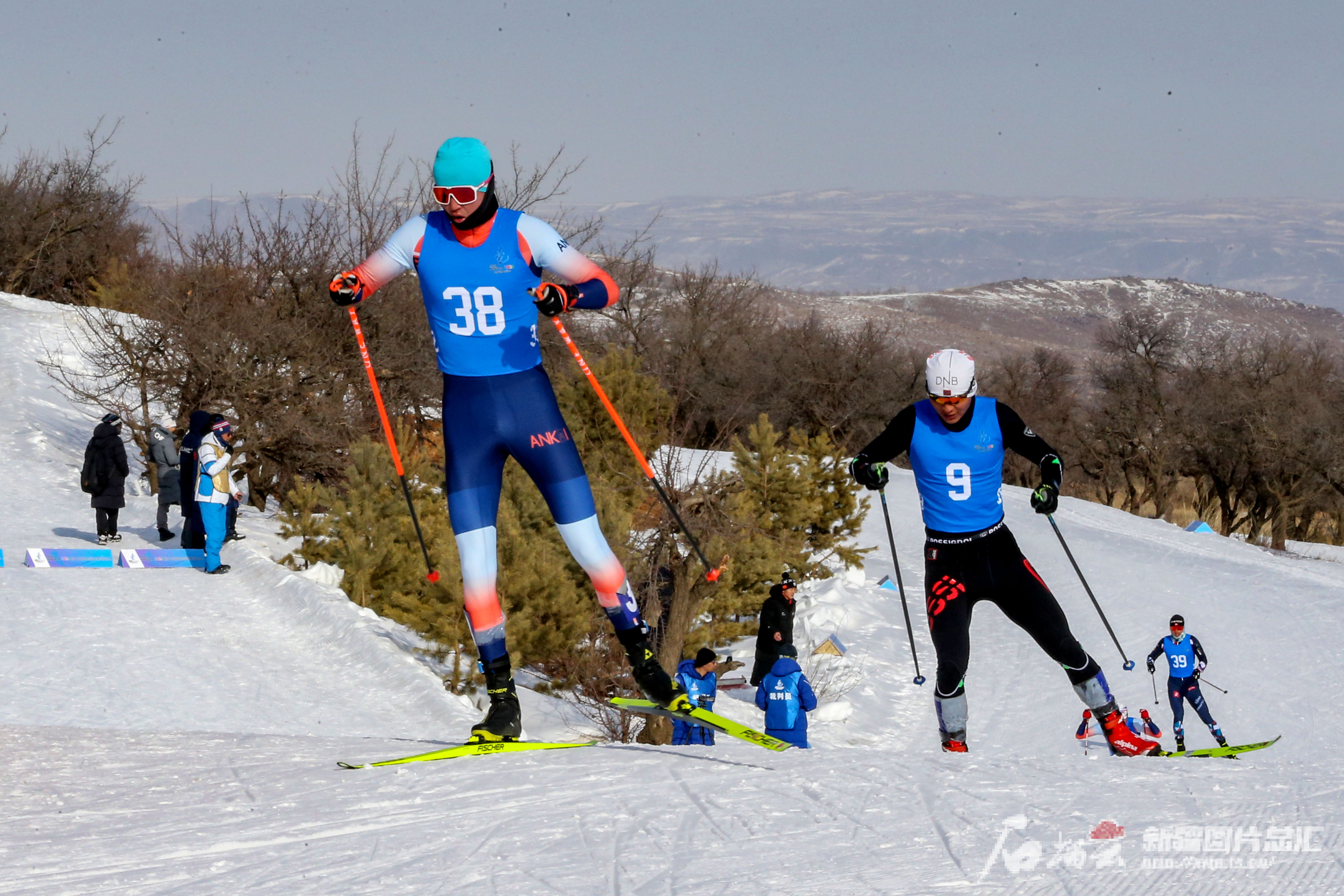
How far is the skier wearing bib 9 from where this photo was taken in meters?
12.6

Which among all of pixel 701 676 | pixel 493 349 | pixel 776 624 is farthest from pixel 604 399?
pixel 776 624

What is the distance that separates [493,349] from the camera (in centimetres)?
466

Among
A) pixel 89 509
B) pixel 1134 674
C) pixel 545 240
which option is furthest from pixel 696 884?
pixel 89 509

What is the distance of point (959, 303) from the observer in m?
183

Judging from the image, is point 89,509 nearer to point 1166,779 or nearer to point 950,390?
point 950,390

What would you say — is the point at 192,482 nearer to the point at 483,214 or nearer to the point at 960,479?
the point at 483,214

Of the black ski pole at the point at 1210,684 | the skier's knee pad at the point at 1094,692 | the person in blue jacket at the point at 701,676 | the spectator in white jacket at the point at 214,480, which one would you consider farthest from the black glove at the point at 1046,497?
the black ski pole at the point at 1210,684

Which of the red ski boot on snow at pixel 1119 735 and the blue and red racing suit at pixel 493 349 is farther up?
the blue and red racing suit at pixel 493 349

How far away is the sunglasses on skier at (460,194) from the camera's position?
455 cm

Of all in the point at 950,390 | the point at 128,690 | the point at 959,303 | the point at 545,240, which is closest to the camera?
the point at 545,240

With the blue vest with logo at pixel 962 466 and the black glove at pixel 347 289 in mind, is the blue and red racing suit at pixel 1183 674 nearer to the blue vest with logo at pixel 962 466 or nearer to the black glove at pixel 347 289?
the blue vest with logo at pixel 962 466

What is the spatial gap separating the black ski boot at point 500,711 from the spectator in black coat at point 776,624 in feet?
25.7

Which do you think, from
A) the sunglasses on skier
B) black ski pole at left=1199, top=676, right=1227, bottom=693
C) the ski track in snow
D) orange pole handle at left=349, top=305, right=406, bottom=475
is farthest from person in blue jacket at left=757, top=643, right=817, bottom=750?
black ski pole at left=1199, top=676, right=1227, bottom=693

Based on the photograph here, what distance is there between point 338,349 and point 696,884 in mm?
19305
